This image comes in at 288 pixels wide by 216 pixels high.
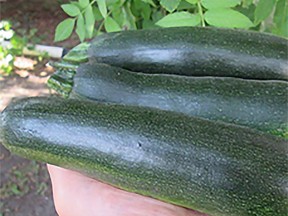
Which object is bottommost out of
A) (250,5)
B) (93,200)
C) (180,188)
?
(93,200)

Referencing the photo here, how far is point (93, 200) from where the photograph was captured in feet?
3.50

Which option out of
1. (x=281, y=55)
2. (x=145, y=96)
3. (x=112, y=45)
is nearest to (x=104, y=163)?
(x=145, y=96)

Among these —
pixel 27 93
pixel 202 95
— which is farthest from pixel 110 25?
pixel 27 93

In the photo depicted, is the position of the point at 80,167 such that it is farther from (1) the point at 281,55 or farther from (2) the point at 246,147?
(1) the point at 281,55

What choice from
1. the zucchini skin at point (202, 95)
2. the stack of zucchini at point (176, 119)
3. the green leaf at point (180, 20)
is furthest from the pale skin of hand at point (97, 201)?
the green leaf at point (180, 20)

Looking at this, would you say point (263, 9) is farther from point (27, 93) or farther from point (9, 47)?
point (9, 47)

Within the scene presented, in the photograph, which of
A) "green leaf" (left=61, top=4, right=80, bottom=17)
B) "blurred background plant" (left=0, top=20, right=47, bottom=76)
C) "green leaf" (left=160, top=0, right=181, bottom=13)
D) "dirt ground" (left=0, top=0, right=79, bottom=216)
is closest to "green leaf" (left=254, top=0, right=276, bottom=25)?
"green leaf" (left=160, top=0, right=181, bottom=13)

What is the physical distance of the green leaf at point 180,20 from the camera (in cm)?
121

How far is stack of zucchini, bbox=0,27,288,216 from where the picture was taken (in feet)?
2.97

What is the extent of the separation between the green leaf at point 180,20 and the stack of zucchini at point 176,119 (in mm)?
56

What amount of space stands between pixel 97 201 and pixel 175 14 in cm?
47

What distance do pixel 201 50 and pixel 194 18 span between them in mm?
143

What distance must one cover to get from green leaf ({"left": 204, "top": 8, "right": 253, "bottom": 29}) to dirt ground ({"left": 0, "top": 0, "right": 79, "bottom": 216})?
137 cm

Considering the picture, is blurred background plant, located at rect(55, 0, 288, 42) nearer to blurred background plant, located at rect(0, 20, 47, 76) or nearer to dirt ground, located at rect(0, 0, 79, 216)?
dirt ground, located at rect(0, 0, 79, 216)
